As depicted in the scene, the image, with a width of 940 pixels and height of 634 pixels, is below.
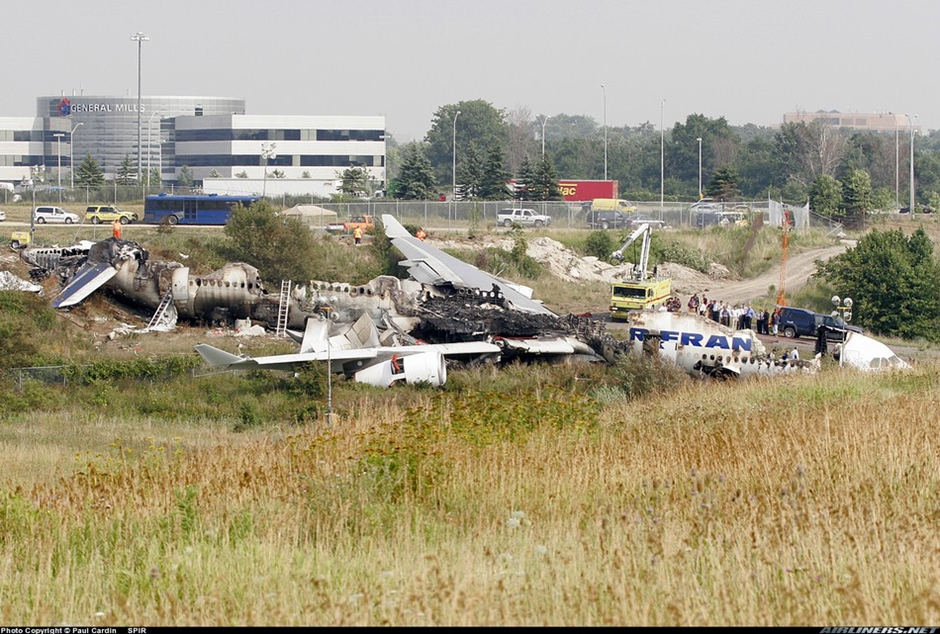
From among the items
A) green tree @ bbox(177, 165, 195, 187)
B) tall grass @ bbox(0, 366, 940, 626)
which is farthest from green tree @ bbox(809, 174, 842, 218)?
tall grass @ bbox(0, 366, 940, 626)

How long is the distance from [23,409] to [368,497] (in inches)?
990

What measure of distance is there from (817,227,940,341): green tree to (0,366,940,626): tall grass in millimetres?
48523

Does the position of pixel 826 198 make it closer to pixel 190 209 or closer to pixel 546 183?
Answer: pixel 546 183

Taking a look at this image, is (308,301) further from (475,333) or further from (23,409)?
(23,409)

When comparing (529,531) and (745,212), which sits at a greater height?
(745,212)

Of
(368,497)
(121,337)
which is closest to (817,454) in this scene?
(368,497)

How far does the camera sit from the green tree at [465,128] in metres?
187

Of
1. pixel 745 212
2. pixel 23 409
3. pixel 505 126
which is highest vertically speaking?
pixel 505 126

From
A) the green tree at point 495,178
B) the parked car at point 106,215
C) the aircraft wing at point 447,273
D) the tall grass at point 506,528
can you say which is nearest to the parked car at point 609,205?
the green tree at point 495,178

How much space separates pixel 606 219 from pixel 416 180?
2248 centimetres

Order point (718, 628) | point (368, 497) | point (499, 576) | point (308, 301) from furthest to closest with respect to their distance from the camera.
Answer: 1. point (308, 301)
2. point (368, 497)
3. point (499, 576)
4. point (718, 628)

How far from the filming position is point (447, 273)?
50.0 m

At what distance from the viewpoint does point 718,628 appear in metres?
7.52

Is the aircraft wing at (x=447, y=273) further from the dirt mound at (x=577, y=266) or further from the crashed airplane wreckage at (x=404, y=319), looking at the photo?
the dirt mound at (x=577, y=266)
